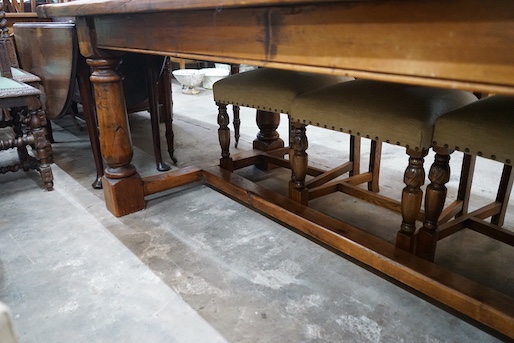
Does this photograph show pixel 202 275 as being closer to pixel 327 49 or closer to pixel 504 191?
pixel 327 49

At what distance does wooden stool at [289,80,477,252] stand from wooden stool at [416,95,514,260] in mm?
36

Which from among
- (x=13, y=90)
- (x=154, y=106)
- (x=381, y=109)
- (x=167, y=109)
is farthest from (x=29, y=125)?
(x=381, y=109)

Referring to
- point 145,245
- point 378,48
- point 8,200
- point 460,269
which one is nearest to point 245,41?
point 378,48

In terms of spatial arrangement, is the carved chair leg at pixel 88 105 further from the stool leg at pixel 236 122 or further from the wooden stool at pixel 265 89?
the stool leg at pixel 236 122

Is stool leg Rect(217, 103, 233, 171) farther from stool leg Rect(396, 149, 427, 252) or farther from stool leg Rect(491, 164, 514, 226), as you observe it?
stool leg Rect(491, 164, 514, 226)

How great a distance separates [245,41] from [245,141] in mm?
1927

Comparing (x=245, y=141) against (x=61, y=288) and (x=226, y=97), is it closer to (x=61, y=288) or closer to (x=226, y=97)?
(x=226, y=97)

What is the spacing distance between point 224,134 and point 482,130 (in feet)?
4.06

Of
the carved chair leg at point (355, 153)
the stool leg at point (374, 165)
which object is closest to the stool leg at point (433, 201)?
the stool leg at point (374, 165)

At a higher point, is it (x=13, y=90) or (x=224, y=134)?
(x=13, y=90)

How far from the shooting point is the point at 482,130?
999mm

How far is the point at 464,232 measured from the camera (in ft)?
5.21

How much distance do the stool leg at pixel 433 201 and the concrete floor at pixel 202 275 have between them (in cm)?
15

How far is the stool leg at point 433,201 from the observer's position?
1.16 meters
